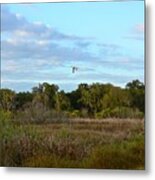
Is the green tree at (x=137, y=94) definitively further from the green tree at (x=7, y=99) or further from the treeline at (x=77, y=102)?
the green tree at (x=7, y=99)

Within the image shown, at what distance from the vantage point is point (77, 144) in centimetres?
200

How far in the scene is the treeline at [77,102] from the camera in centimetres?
197

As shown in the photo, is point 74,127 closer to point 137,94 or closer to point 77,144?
point 77,144

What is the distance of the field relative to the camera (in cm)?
196

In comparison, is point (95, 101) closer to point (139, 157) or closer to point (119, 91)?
point (119, 91)

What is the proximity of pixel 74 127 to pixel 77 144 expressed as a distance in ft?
0.22

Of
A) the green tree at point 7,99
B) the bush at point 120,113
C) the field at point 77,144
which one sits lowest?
the field at point 77,144

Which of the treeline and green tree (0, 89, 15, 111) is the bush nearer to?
the treeline

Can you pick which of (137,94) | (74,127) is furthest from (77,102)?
(137,94)

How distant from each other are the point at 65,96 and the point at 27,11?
1.24ft

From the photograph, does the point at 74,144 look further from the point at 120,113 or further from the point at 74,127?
the point at 120,113

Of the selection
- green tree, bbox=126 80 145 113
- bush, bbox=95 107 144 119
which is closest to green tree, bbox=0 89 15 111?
bush, bbox=95 107 144 119

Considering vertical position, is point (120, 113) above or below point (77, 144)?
above

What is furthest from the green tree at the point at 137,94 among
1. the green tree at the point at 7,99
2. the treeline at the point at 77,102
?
the green tree at the point at 7,99
